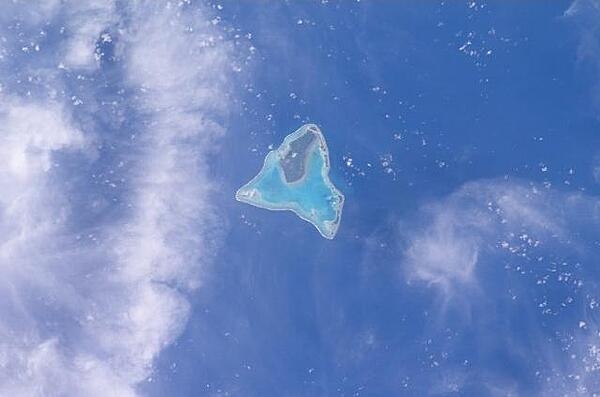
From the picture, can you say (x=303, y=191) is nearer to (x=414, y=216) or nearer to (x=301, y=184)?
(x=301, y=184)

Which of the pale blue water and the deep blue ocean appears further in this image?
the pale blue water

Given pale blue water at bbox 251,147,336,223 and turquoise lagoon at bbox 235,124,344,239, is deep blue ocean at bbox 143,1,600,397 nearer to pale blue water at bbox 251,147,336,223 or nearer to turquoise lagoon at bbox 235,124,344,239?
turquoise lagoon at bbox 235,124,344,239

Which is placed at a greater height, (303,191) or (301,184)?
(301,184)

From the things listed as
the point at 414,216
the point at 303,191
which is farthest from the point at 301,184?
the point at 414,216

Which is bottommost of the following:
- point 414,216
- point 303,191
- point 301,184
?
point 414,216

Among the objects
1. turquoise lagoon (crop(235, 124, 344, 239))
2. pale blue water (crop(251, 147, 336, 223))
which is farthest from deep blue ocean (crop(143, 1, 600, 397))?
pale blue water (crop(251, 147, 336, 223))

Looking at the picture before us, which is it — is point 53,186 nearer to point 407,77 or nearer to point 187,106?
point 187,106

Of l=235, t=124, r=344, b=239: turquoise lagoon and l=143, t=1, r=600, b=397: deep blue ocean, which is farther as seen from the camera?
l=235, t=124, r=344, b=239: turquoise lagoon

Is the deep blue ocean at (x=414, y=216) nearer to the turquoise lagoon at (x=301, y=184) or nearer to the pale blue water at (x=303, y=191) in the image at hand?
the turquoise lagoon at (x=301, y=184)
